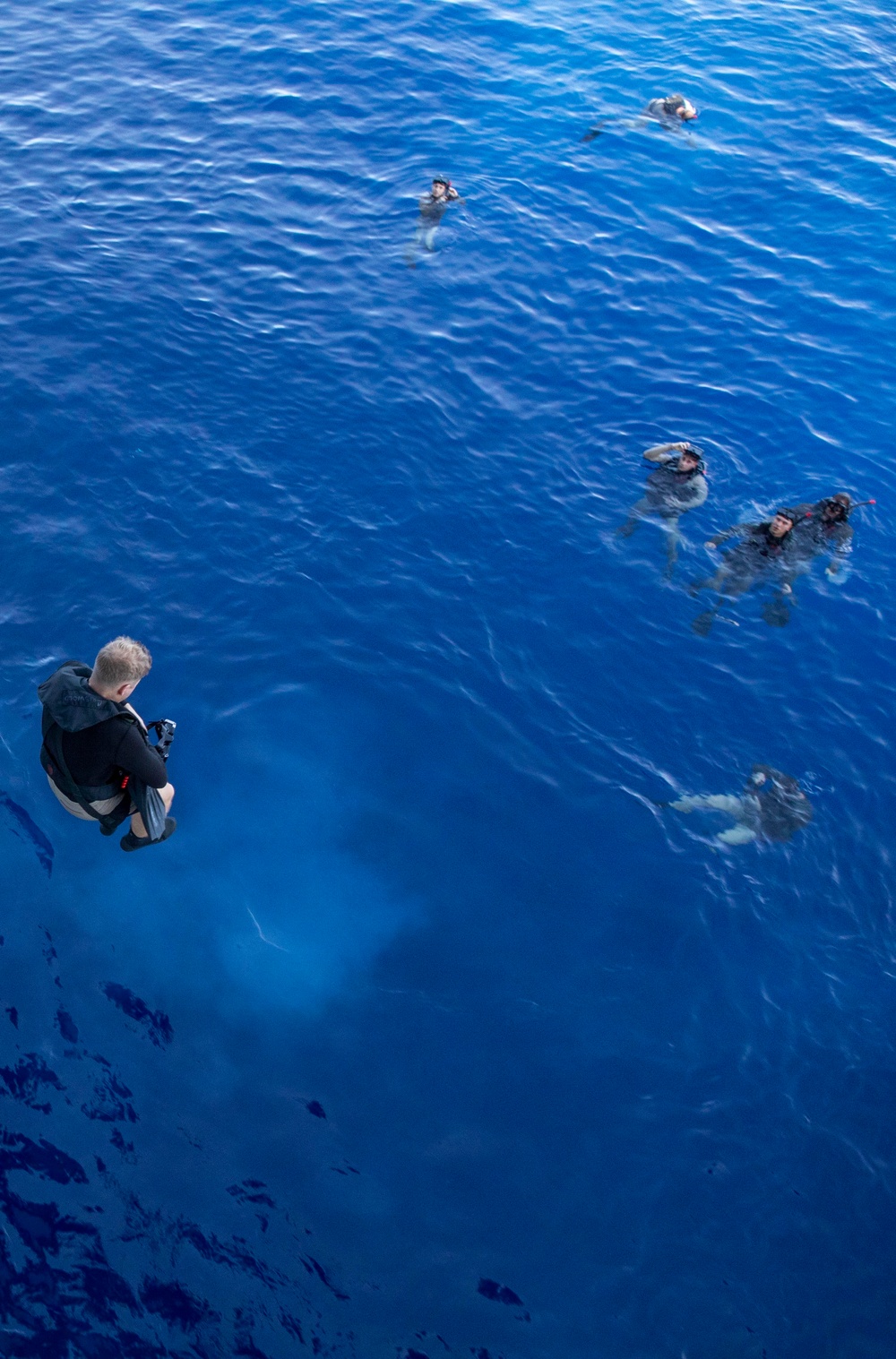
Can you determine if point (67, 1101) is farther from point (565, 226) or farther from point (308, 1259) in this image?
point (565, 226)

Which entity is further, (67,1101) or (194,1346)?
(67,1101)

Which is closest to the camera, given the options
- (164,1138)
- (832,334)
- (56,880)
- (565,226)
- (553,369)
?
(164,1138)

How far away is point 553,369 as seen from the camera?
17.9 meters

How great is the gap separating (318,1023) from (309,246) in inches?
608

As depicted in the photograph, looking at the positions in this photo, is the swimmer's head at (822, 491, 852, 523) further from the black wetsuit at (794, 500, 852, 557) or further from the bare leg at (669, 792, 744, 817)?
the bare leg at (669, 792, 744, 817)

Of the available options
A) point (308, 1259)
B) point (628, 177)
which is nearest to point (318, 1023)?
point (308, 1259)

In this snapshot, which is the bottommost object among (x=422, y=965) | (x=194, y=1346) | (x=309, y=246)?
(x=194, y=1346)

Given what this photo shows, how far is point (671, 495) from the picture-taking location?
15.8m

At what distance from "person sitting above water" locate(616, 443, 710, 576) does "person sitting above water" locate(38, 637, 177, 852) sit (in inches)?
373

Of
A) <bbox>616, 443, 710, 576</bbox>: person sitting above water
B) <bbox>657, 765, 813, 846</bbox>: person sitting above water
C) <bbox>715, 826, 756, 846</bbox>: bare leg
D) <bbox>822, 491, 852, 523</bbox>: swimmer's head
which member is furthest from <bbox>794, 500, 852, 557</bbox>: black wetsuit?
<bbox>715, 826, 756, 846</bbox>: bare leg

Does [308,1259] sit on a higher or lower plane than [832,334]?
lower

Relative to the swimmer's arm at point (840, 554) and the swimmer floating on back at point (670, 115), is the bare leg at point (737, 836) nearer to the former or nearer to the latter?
the swimmer's arm at point (840, 554)

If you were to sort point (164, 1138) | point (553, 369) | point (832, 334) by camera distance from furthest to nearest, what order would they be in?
point (832, 334) → point (553, 369) → point (164, 1138)

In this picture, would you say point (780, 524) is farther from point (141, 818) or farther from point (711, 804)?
point (141, 818)
